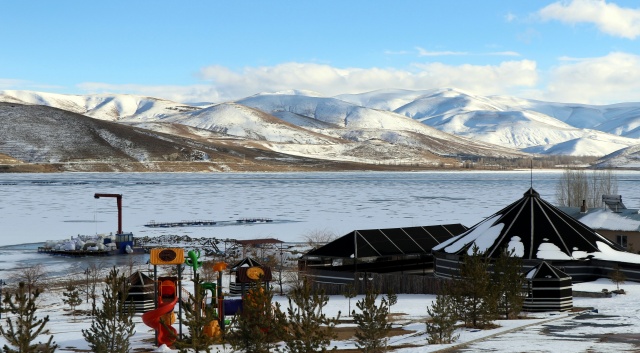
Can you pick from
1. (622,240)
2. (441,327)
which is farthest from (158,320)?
(622,240)

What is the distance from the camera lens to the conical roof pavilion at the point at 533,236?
49.5 m

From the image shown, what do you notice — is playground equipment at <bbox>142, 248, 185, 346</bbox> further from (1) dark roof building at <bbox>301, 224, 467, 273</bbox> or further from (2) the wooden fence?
(1) dark roof building at <bbox>301, 224, 467, 273</bbox>

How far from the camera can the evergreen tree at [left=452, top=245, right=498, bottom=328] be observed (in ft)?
113

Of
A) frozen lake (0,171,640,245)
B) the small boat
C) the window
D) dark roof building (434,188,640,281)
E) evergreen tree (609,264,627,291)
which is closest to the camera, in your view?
evergreen tree (609,264,627,291)

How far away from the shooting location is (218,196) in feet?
494

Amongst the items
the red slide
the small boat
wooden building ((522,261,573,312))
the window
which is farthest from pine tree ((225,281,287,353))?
the small boat

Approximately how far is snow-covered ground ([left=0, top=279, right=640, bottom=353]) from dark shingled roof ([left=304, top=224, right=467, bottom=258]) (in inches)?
359

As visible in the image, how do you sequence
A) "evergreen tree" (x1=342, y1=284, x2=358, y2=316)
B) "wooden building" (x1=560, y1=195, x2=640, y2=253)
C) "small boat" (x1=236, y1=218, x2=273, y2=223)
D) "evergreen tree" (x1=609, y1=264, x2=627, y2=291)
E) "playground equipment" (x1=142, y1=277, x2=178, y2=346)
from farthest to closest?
"small boat" (x1=236, y1=218, x2=273, y2=223), "wooden building" (x1=560, y1=195, x2=640, y2=253), "evergreen tree" (x1=609, y1=264, x2=627, y2=291), "evergreen tree" (x1=342, y1=284, x2=358, y2=316), "playground equipment" (x1=142, y1=277, x2=178, y2=346)

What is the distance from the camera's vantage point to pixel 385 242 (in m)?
55.6

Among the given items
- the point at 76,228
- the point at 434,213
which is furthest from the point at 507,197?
the point at 76,228

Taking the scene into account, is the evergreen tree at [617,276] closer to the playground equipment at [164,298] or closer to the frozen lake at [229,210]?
the playground equipment at [164,298]

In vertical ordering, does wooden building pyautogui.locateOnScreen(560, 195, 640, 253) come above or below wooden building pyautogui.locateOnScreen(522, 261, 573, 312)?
above

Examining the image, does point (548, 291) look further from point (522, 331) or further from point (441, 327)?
point (441, 327)

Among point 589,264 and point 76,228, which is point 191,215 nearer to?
point 76,228
